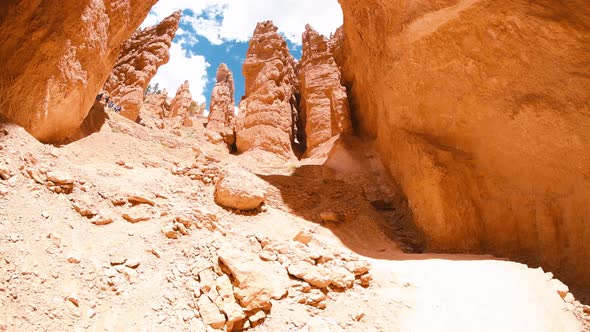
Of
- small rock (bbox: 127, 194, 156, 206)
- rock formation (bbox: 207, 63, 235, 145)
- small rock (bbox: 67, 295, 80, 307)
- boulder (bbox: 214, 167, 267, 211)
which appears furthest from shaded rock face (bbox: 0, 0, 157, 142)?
rock formation (bbox: 207, 63, 235, 145)

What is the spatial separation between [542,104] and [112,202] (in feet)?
23.2

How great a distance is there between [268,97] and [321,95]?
2421 millimetres

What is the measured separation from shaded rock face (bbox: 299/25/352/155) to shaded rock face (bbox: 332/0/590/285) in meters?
4.21

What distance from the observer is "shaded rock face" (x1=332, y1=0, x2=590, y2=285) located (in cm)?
512

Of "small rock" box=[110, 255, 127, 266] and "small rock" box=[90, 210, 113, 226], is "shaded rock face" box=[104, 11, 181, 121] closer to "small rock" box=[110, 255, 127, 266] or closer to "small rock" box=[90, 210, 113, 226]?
"small rock" box=[90, 210, 113, 226]

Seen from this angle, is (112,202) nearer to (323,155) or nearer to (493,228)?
(493,228)

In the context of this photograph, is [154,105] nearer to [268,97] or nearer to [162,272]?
[268,97]

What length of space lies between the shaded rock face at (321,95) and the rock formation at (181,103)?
50.1 ft

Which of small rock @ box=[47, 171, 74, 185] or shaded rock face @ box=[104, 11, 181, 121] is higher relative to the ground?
shaded rock face @ box=[104, 11, 181, 121]

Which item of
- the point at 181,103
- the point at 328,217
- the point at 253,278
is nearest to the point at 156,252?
the point at 253,278

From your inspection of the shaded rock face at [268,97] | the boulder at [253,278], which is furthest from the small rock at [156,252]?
the shaded rock face at [268,97]

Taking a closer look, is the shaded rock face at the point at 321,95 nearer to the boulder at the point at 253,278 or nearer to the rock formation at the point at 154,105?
the boulder at the point at 253,278

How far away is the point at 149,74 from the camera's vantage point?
55.3 ft

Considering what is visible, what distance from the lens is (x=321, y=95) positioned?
44.1 feet
